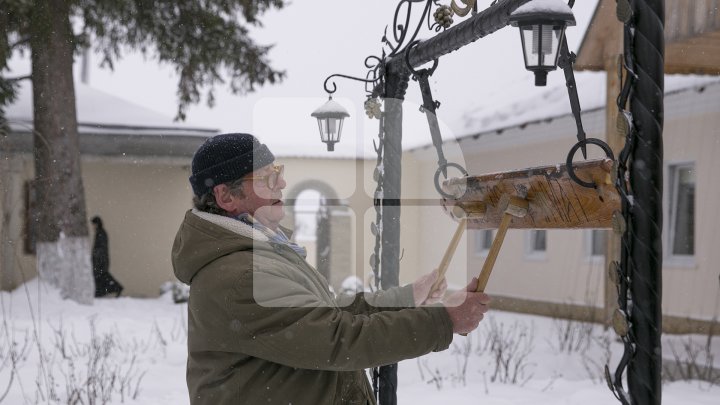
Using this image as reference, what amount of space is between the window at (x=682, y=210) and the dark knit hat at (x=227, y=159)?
9.27 metres

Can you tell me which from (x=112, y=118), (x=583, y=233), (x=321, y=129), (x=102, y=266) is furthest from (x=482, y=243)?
(x=321, y=129)

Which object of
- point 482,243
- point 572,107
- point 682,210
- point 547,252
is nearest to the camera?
point 572,107

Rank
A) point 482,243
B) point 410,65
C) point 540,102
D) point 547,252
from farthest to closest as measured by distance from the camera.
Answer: point 482,243, point 540,102, point 547,252, point 410,65

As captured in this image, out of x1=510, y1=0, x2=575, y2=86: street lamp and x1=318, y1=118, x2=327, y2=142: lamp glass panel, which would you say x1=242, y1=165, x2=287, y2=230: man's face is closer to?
x1=510, y1=0, x2=575, y2=86: street lamp

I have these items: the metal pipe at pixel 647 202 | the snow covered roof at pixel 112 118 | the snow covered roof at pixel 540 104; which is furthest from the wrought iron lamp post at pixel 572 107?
the snow covered roof at pixel 112 118

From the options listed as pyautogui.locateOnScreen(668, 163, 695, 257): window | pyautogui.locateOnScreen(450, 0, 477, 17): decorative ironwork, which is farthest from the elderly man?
pyautogui.locateOnScreen(668, 163, 695, 257): window

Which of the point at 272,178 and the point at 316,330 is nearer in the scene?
the point at 316,330

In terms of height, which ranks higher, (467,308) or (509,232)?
(467,308)

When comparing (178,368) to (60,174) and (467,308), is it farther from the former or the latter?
(467,308)

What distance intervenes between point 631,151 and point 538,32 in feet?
3.25

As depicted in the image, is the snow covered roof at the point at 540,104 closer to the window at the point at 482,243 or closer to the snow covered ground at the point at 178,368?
the window at the point at 482,243

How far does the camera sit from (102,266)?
45.8 ft

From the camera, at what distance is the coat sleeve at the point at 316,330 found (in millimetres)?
2092

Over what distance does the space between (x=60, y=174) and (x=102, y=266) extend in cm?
298
